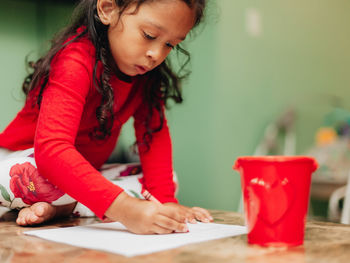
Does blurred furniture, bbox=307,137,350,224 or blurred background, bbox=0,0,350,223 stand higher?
blurred background, bbox=0,0,350,223

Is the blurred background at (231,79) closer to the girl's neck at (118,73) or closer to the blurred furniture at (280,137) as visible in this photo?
the blurred furniture at (280,137)

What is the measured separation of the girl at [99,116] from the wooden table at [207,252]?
4.6 inches

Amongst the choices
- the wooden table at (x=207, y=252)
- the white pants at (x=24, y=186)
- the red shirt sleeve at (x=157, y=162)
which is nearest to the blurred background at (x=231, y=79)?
the red shirt sleeve at (x=157, y=162)

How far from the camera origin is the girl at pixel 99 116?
761 mm

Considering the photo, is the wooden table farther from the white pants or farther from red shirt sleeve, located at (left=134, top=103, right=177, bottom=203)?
red shirt sleeve, located at (left=134, top=103, right=177, bottom=203)

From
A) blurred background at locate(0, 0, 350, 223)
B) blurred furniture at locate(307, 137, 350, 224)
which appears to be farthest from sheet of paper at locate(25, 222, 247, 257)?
blurred furniture at locate(307, 137, 350, 224)

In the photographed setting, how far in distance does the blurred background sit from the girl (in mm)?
548

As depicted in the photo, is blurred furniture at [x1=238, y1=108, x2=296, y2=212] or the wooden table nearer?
the wooden table

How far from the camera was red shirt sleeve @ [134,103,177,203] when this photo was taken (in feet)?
3.67

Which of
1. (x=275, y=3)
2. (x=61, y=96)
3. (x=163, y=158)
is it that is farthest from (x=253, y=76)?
(x=61, y=96)

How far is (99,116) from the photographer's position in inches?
38.5

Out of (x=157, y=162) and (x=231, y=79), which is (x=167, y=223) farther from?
(x=231, y=79)

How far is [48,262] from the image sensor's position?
55cm

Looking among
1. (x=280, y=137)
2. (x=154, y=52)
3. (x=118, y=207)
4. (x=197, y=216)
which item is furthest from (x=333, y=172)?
(x=118, y=207)
